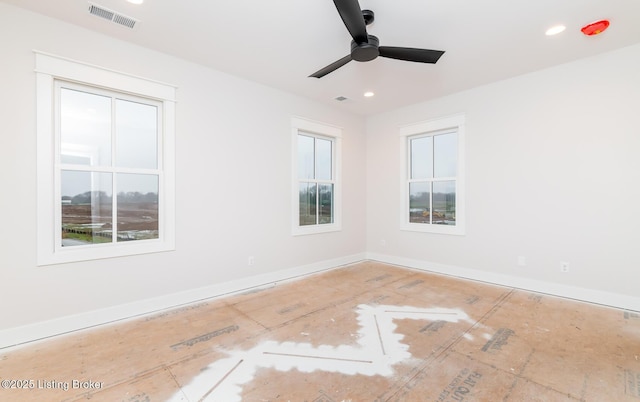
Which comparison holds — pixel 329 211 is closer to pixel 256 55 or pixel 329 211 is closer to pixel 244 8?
pixel 256 55

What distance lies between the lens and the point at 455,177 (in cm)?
455

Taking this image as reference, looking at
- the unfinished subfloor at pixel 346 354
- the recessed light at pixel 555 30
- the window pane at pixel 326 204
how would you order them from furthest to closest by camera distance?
1. the window pane at pixel 326 204
2. the recessed light at pixel 555 30
3. the unfinished subfloor at pixel 346 354

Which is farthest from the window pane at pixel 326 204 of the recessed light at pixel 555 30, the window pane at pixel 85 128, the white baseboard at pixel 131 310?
the recessed light at pixel 555 30

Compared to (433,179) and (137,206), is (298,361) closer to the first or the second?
(137,206)

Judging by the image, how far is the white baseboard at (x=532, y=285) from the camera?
10.5ft

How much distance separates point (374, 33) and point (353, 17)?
0.90 m

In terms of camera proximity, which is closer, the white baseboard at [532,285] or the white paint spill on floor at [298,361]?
the white paint spill on floor at [298,361]

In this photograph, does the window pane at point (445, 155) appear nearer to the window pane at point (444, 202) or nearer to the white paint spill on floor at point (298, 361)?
the window pane at point (444, 202)

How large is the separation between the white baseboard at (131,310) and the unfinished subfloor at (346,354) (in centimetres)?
12

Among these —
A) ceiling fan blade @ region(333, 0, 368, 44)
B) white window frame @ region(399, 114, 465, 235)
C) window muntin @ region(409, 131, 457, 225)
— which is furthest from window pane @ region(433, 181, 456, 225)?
ceiling fan blade @ region(333, 0, 368, 44)

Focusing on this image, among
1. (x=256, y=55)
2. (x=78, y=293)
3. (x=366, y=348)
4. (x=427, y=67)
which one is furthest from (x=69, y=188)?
(x=427, y=67)

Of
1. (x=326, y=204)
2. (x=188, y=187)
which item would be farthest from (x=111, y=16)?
(x=326, y=204)

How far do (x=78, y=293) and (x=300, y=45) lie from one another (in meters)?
3.34

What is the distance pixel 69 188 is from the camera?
109 inches
